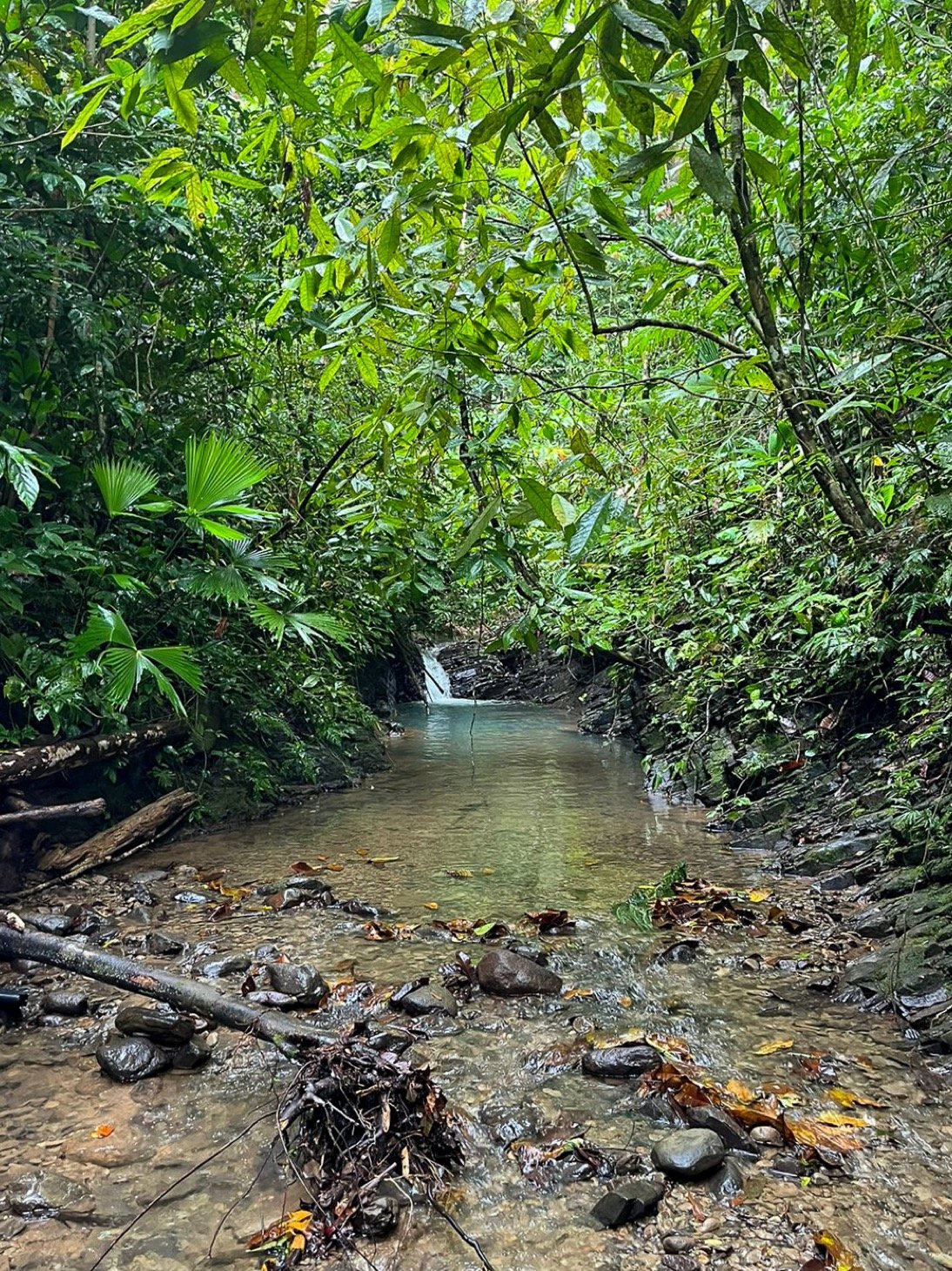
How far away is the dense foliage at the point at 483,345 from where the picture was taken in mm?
1806

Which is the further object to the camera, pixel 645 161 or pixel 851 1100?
pixel 851 1100

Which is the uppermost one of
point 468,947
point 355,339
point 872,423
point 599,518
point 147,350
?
point 147,350

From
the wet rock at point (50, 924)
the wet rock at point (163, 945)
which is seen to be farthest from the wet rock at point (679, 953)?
the wet rock at point (50, 924)

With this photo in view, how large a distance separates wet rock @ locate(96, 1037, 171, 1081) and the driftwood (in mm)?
2357

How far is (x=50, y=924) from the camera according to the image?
415cm

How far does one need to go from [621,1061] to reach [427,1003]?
2.96ft

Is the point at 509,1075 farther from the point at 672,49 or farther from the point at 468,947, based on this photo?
the point at 672,49

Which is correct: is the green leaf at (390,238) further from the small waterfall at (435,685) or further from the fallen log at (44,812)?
the small waterfall at (435,685)

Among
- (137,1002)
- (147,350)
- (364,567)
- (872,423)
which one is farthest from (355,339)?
(364,567)

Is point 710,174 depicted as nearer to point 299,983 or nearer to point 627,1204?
point 627,1204

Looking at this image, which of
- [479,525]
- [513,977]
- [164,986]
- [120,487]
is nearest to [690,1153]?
[513,977]

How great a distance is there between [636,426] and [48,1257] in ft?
15.6

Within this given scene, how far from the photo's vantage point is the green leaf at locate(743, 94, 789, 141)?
1536 millimetres

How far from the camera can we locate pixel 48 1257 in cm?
210
